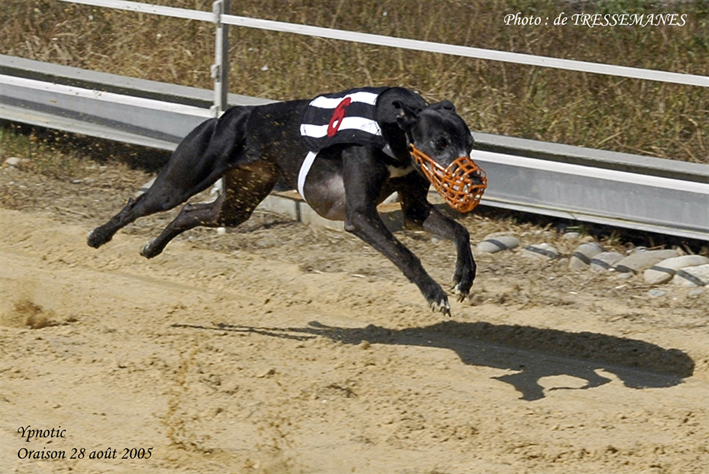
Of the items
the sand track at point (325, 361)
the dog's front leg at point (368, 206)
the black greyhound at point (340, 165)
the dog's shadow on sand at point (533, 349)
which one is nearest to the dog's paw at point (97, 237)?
the black greyhound at point (340, 165)

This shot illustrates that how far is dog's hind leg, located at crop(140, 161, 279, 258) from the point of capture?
4891 mm

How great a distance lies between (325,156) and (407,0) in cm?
477

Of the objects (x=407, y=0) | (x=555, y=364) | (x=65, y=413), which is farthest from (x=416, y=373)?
(x=407, y=0)

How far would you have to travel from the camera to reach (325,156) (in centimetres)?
445

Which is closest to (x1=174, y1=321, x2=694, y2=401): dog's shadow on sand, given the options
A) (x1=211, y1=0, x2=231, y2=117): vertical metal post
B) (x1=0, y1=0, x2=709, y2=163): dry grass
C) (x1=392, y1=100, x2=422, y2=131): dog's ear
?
(x1=392, y1=100, x2=422, y2=131): dog's ear

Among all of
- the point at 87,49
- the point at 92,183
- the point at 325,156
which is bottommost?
the point at 92,183

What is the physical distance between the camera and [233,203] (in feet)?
16.6

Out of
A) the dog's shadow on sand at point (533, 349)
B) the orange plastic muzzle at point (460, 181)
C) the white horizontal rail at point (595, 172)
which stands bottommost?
the dog's shadow on sand at point (533, 349)

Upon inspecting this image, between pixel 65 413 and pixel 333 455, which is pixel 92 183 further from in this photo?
pixel 333 455

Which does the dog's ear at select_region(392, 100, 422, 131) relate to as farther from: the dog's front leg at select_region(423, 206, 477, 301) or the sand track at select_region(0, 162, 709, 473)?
the sand track at select_region(0, 162, 709, 473)

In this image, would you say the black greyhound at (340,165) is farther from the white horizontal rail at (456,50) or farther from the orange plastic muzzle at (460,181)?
the white horizontal rail at (456,50)

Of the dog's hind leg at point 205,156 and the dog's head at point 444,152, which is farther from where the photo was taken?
the dog's hind leg at point 205,156

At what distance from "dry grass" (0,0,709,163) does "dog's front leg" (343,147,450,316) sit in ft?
9.82

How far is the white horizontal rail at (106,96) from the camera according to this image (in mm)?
6707
